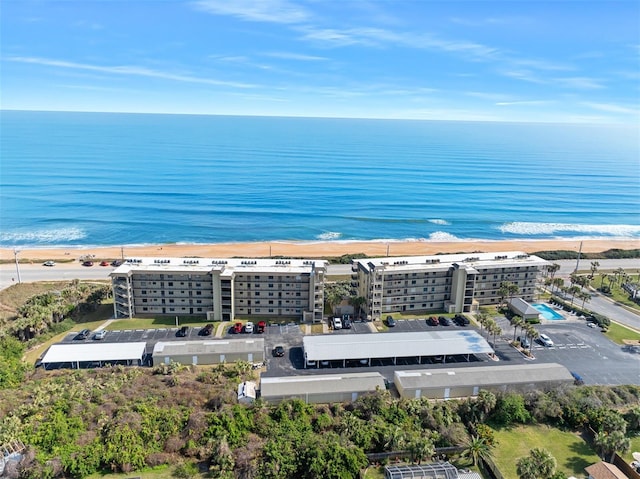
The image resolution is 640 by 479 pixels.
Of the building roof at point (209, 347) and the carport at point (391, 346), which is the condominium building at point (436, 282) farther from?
the building roof at point (209, 347)

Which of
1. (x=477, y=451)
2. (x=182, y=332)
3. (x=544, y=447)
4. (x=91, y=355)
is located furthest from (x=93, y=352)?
(x=544, y=447)

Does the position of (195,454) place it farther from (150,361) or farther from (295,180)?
(295,180)

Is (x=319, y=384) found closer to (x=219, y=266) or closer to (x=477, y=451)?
(x=477, y=451)

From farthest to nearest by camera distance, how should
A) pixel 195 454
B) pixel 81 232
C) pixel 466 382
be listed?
pixel 81 232 → pixel 466 382 → pixel 195 454

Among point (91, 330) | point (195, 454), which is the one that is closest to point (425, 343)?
point (195, 454)

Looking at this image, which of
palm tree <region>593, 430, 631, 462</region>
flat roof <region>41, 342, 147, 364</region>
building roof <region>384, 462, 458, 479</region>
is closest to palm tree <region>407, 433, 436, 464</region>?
building roof <region>384, 462, 458, 479</region>

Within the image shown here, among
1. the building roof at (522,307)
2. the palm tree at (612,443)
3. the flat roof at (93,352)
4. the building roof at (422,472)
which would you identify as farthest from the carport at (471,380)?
the flat roof at (93,352)
